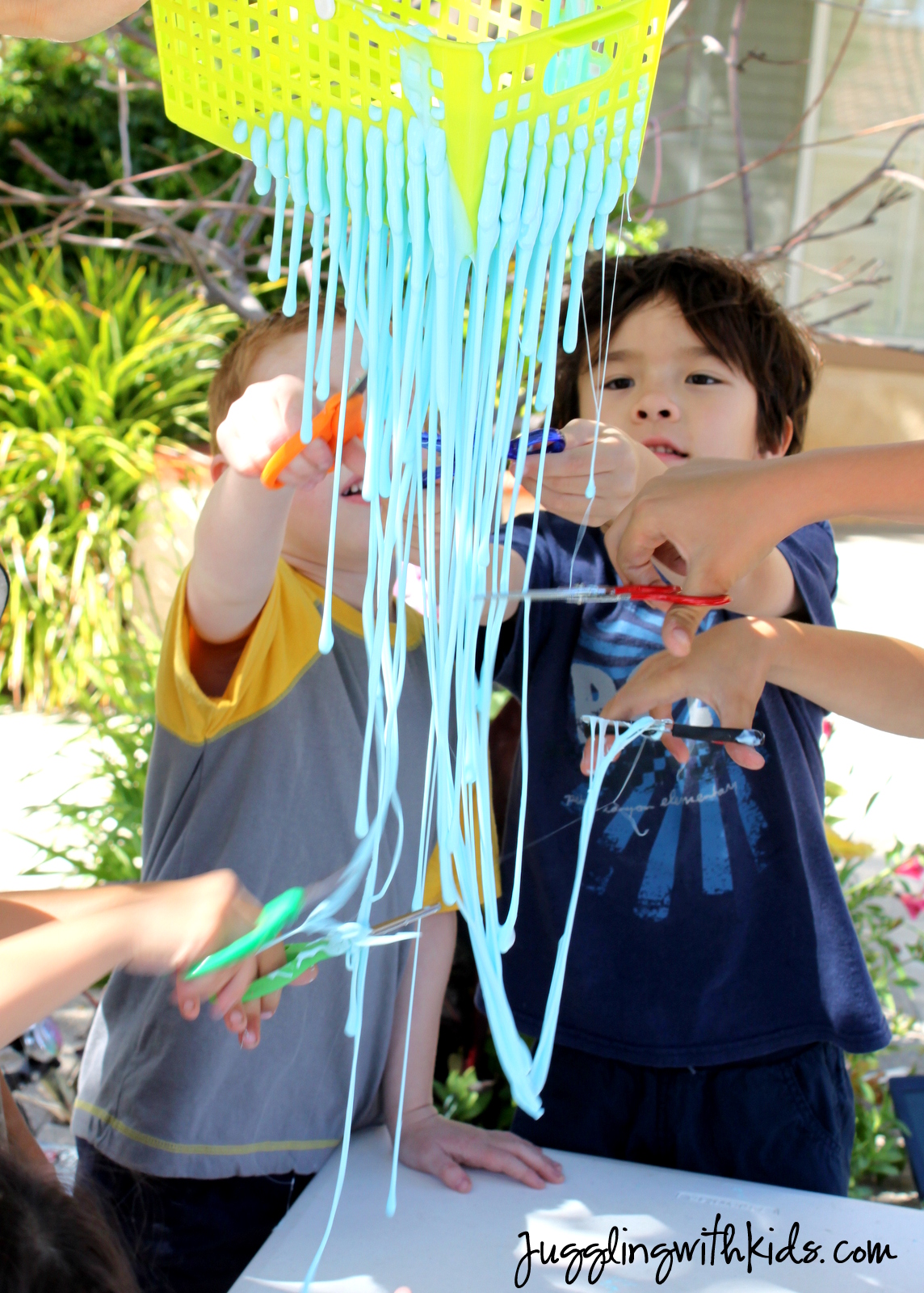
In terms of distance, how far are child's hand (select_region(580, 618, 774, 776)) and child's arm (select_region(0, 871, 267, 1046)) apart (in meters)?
0.47

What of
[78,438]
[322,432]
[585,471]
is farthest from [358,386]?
[78,438]

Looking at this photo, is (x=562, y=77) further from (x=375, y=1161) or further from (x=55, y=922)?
(x=375, y=1161)

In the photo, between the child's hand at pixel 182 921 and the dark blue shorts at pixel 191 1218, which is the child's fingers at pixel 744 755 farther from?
the dark blue shorts at pixel 191 1218

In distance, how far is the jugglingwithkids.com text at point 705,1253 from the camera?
96cm

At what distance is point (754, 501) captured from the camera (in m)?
0.93

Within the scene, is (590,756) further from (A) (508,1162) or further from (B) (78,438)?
(B) (78,438)

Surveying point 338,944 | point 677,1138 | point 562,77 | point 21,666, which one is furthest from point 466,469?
point 21,666

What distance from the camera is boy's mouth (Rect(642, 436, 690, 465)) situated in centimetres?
133

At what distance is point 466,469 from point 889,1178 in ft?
5.78

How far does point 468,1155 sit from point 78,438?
3641 millimetres

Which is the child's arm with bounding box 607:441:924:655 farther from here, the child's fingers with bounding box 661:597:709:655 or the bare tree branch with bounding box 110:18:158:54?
the bare tree branch with bounding box 110:18:158:54

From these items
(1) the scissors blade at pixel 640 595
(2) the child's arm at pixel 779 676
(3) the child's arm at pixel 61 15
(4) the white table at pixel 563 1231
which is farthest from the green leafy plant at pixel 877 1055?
(3) the child's arm at pixel 61 15

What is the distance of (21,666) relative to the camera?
3902mm

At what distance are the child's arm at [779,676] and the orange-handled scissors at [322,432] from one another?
1.36 feet
